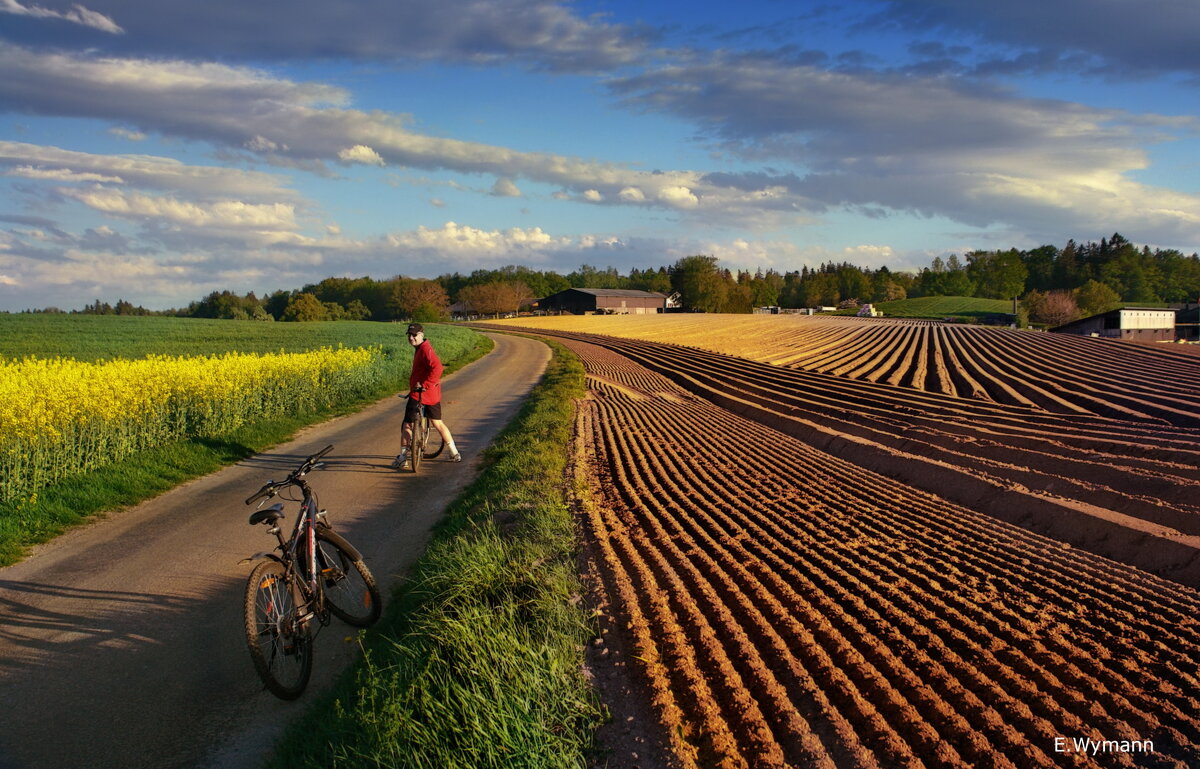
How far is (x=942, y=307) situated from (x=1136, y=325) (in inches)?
2885

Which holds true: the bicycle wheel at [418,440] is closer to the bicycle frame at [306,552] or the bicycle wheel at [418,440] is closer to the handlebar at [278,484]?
the handlebar at [278,484]

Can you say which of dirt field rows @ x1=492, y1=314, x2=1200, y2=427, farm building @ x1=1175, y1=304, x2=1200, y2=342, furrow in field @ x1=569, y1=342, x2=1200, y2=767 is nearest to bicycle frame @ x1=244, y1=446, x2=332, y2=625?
furrow in field @ x1=569, y1=342, x2=1200, y2=767

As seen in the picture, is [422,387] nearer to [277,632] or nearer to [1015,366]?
[277,632]

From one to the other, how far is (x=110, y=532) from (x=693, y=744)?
22.5 ft

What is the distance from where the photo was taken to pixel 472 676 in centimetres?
400

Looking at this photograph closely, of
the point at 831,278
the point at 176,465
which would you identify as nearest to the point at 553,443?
the point at 176,465

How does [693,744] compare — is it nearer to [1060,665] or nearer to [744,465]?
[1060,665]

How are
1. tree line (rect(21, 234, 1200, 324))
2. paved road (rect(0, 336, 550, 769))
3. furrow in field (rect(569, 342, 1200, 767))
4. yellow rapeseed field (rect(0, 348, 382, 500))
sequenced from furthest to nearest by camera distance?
tree line (rect(21, 234, 1200, 324))
yellow rapeseed field (rect(0, 348, 382, 500))
paved road (rect(0, 336, 550, 769))
furrow in field (rect(569, 342, 1200, 767))

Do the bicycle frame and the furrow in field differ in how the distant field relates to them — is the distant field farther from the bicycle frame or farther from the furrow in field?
the furrow in field

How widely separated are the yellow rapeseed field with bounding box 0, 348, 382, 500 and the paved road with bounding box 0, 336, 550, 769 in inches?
50.8

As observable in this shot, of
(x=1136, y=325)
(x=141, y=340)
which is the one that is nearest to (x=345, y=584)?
(x=141, y=340)

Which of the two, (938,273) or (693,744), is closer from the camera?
(693,744)

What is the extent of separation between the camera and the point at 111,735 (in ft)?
14.0

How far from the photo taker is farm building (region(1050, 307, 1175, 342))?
180 ft
